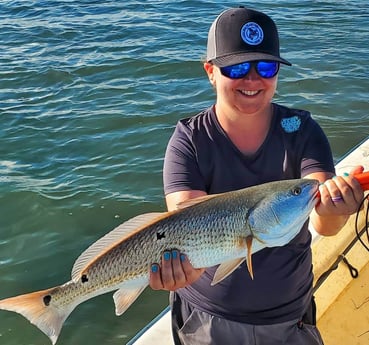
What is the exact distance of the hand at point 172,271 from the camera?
2328 mm

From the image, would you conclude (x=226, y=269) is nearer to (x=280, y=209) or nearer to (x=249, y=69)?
(x=280, y=209)

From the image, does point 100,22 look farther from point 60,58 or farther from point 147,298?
point 147,298

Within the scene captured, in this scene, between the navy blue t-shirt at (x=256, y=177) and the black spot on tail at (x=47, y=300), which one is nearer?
the black spot on tail at (x=47, y=300)

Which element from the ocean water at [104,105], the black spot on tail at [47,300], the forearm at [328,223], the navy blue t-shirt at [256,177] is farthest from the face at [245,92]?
the ocean water at [104,105]

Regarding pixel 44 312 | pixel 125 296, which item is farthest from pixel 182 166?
pixel 44 312

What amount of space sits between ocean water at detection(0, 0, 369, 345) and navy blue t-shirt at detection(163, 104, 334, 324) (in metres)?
2.10

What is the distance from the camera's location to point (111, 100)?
820cm

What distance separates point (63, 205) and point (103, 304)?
152cm

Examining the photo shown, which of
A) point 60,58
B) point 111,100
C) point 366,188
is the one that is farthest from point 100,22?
point 366,188

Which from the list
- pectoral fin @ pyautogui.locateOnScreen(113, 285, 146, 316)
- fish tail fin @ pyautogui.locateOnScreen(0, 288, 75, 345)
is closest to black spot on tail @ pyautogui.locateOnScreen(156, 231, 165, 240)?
pectoral fin @ pyautogui.locateOnScreen(113, 285, 146, 316)

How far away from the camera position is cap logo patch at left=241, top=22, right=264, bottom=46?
2.56 m

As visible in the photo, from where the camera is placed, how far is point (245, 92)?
2.61 metres

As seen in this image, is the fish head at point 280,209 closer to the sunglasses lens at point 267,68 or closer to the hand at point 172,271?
the hand at point 172,271

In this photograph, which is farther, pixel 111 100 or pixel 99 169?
pixel 111 100
